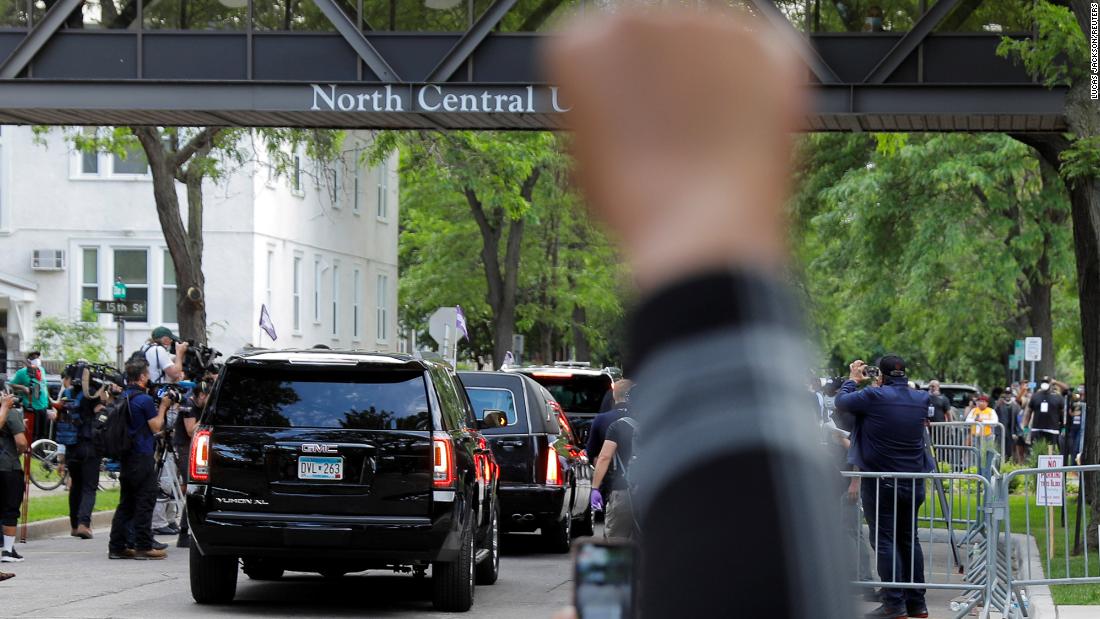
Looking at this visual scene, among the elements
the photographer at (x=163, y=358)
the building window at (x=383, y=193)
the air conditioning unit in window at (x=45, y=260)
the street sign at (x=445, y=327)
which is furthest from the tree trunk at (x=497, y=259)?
the photographer at (x=163, y=358)

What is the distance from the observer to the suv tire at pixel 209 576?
12.2 m

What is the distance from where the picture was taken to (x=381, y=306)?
188 feet

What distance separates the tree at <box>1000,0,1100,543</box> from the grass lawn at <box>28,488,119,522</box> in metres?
11.1

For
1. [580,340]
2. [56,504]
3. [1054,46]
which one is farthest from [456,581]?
[580,340]

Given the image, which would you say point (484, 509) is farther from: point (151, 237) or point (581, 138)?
point (151, 237)

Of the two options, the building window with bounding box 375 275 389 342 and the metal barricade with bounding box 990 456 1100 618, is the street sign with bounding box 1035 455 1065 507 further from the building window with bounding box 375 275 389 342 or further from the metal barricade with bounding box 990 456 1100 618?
the building window with bounding box 375 275 389 342

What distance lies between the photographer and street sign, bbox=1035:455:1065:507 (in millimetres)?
13438

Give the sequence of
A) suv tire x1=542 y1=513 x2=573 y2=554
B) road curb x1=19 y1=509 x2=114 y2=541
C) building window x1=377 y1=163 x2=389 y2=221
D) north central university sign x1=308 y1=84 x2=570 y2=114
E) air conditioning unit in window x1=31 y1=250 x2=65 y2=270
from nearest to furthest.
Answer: suv tire x1=542 y1=513 x2=573 y2=554 → north central university sign x1=308 y1=84 x2=570 y2=114 → road curb x1=19 y1=509 x2=114 y2=541 → air conditioning unit in window x1=31 y1=250 x2=65 y2=270 → building window x1=377 y1=163 x2=389 y2=221

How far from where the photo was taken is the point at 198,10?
1892 centimetres

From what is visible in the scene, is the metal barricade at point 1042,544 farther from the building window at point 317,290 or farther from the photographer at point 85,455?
the building window at point 317,290

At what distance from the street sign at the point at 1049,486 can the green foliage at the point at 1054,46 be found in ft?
10.5

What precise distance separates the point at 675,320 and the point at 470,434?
11.6 meters

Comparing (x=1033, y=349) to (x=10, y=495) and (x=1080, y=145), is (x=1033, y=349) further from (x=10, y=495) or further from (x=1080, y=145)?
(x=10, y=495)

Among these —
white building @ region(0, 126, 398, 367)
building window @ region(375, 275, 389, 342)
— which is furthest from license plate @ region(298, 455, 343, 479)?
building window @ region(375, 275, 389, 342)
